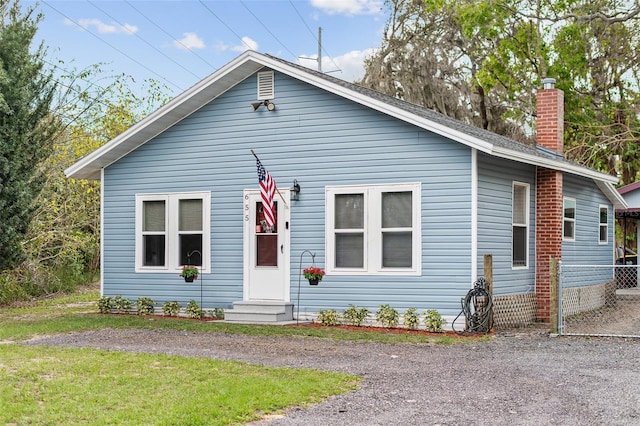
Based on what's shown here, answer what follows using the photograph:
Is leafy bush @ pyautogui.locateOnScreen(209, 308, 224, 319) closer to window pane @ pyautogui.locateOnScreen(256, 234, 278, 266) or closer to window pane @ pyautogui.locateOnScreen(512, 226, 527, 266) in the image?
window pane @ pyautogui.locateOnScreen(256, 234, 278, 266)

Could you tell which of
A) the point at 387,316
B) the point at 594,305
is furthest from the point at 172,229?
the point at 594,305

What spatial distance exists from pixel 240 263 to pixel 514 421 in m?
8.86

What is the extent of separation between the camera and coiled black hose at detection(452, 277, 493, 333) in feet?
42.0

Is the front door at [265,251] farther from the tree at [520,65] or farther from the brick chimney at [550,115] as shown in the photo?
the tree at [520,65]

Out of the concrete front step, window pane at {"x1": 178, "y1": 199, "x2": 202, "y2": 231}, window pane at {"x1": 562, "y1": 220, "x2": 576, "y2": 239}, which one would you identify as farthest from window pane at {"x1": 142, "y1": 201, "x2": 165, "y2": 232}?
window pane at {"x1": 562, "y1": 220, "x2": 576, "y2": 239}

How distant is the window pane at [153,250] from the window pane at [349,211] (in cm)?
402

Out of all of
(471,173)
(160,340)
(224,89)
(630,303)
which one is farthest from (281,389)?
(630,303)

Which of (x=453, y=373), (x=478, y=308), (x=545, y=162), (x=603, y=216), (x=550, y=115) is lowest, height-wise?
(x=453, y=373)

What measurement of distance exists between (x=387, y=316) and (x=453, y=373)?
4286mm

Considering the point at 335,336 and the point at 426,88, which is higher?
the point at 426,88

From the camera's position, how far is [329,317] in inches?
552

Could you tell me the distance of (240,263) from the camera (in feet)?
49.8

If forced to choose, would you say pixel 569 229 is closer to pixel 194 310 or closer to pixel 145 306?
pixel 194 310

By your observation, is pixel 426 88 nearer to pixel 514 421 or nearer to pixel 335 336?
pixel 335 336
